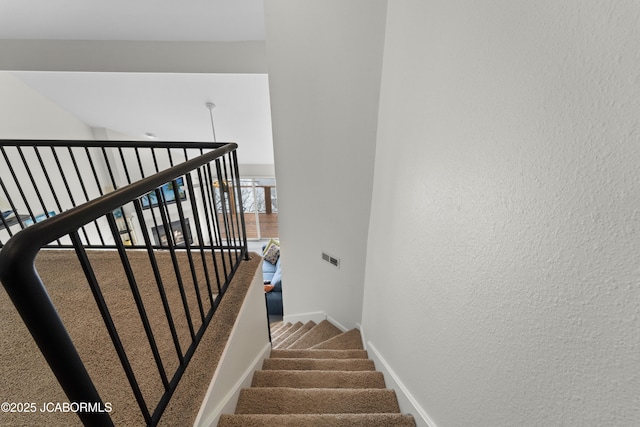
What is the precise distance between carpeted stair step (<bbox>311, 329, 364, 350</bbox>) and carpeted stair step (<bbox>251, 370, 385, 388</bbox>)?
2.94 ft

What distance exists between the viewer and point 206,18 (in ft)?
8.52

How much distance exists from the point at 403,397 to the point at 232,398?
92 cm

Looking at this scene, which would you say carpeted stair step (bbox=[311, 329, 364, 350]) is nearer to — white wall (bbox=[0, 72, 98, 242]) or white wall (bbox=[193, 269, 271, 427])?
white wall (bbox=[193, 269, 271, 427])

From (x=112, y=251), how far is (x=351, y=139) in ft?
6.77

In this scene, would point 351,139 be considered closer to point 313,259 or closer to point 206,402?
point 313,259

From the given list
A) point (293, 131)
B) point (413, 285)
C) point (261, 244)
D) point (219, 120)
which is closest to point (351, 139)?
point (293, 131)

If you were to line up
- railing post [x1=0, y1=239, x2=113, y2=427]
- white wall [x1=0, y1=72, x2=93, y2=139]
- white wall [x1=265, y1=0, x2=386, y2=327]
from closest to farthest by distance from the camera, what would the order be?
railing post [x1=0, y1=239, x2=113, y2=427]
white wall [x1=265, y1=0, x2=386, y2=327]
white wall [x1=0, y1=72, x2=93, y2=139]

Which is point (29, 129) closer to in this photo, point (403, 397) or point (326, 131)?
point (326, 131)

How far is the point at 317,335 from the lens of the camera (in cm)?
316

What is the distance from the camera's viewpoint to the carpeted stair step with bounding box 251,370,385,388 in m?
1.70

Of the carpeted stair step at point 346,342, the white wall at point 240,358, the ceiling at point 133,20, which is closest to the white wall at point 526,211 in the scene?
the white wall at point 240,358

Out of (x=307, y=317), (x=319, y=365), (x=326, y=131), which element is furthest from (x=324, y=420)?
(x=307, y=317)

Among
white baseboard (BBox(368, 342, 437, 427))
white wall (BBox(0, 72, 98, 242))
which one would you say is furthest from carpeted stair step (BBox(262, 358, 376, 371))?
white wall (BBox(0, 72, 98, 242))

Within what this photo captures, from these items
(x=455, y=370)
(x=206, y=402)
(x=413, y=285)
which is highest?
(x=413, y=285)
